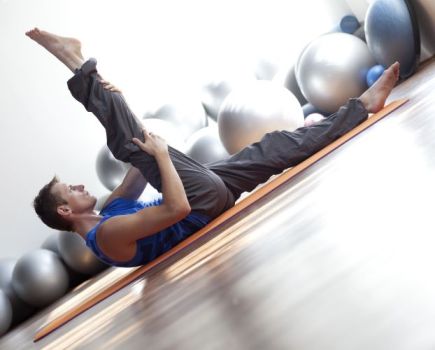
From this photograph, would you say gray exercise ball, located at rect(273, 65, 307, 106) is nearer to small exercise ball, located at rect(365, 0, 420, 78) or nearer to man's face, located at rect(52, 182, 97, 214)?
small exercise ball, located at rect(365, 0, 420, 78)

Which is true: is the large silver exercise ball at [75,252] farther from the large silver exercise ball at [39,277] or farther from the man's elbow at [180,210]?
the man's elbow at [180,210]

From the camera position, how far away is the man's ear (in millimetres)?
2018

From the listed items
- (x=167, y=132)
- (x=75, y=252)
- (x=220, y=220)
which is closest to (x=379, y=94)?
(x=220, y=220)

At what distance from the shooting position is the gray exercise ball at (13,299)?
3.45 metres

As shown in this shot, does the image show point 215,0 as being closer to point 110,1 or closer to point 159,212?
point 110,1

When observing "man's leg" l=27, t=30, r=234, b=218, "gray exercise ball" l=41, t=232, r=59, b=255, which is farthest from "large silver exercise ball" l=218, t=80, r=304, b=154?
"gray exercise ball" l=41, t=232, r=59, b=255

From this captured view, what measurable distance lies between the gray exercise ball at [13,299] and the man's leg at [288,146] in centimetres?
185

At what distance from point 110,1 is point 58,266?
188cm

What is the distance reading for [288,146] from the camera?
6.94ft

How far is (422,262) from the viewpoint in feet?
1.66

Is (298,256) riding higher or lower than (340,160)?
higher

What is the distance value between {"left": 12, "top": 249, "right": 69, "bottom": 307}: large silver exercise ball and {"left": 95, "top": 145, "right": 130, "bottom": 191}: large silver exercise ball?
1.67ft

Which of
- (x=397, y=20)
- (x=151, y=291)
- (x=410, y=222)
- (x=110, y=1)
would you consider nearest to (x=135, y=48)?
(x=110, y=1)

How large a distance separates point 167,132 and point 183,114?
1.32 ft
